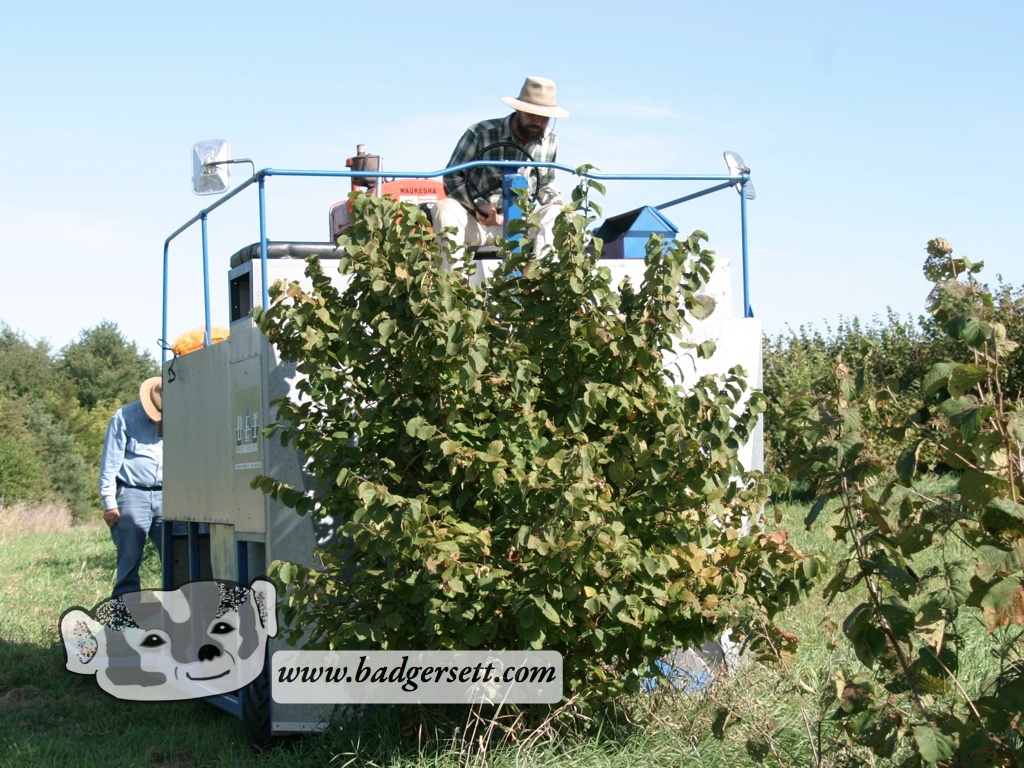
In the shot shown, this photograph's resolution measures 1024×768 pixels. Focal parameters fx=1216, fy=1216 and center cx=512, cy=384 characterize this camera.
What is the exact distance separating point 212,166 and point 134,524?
422cm

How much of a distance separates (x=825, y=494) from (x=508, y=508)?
1.95 metres

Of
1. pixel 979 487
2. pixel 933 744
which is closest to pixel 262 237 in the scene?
pixel 979 487

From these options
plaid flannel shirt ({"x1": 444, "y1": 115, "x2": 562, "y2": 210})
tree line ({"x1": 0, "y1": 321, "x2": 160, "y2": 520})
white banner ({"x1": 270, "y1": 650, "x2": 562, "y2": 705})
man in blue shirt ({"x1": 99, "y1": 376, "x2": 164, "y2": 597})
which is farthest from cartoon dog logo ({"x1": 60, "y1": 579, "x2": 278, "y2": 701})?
tree line ({"x1": 0, "y1": 321, "x2": 160, "y2": 520})

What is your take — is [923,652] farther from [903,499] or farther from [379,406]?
[379,406]

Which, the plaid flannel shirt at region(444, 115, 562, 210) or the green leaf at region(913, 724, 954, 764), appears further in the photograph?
the plaid flannel shirt at region(444, 115, 562, 210)

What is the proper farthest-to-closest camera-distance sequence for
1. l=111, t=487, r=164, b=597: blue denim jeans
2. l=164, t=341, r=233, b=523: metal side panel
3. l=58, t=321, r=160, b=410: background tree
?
l=58, t=321, r=160, b=410: background tree < l=111, t=487, r=164, b=597: blue denim jeans < l=164, t=341, r=233, b=523: metal side panel

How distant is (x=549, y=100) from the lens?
748 centimetres

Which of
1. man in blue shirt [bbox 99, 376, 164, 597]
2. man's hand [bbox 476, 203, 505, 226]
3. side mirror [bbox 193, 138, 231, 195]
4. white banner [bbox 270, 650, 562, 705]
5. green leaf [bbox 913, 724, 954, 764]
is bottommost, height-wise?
white banner [bbox 270, 650, 562, 705]

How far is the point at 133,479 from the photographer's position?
999 cm

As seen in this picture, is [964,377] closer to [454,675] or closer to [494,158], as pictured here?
[454,675]

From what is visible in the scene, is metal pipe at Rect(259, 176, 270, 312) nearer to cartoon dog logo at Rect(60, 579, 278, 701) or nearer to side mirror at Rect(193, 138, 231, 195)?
side mirror at Rect(193, 138, 231, 195)

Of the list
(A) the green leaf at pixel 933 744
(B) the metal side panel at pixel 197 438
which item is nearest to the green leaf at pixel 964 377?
(A) the green leaf at pixel 933 744

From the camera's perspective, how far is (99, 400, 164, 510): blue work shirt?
32.8 ft

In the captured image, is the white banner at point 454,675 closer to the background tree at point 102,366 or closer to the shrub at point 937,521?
the shrub at point 937,521
